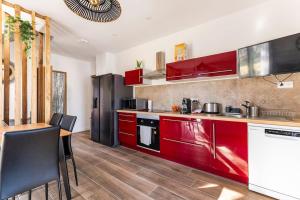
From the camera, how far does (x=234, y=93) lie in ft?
7.93

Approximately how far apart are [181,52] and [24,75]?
2.88 m

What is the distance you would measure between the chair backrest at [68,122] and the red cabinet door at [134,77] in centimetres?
178

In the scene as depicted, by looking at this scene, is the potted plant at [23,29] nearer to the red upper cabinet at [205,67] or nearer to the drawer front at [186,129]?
the red upper cabinet at [205,67]

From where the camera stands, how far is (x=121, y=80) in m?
3.79

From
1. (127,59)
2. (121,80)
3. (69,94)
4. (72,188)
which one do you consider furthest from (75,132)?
(72,188)

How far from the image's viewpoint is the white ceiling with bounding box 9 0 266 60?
219cm

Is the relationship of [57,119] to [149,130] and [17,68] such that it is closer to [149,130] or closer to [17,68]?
[17,68]

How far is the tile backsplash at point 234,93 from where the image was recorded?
6.40ft

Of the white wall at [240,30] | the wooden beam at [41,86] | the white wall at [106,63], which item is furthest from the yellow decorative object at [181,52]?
the wooden beam at [41,86]

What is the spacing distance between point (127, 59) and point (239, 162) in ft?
11.8

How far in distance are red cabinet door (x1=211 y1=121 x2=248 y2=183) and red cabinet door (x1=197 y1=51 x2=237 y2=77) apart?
827 millimetres

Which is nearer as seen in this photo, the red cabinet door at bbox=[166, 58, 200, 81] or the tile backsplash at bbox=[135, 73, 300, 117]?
the tile backsplash at bbox=[135, 73, 300, 117]

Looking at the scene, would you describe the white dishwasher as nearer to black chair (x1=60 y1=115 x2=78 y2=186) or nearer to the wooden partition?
black chair (x1=60 y1=115 x2=78 y2=186)

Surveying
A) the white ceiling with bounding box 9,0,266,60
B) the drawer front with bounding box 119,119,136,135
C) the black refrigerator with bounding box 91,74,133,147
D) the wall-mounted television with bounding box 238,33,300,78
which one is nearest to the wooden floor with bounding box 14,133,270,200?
the drawer front with bounding box 119,119,136,135
